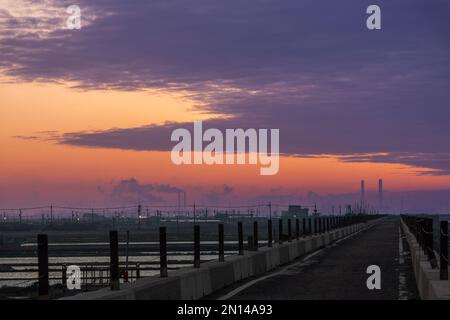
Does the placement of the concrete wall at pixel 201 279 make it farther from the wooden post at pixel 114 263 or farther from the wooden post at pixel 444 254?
the wooden post at pixel 444 254

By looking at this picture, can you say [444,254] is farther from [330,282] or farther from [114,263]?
[114,263]

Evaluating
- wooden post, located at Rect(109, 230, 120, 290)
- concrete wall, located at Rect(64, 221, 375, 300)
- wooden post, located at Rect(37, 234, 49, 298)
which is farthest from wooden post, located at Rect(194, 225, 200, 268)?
wooden post, located at Rect(37, 234, 49, 298)

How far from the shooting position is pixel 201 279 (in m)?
17.7

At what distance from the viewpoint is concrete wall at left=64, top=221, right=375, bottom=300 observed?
13741 millimetres

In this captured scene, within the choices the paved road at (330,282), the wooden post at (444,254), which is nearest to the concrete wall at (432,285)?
the wooden post at (444,254)

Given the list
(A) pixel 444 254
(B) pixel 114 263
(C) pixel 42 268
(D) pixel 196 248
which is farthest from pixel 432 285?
(C) pixel 42 268

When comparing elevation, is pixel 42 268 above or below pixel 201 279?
above

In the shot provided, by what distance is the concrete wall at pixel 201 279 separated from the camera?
13.7m

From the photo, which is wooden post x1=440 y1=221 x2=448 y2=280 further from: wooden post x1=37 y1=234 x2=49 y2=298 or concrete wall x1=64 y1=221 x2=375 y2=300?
wooden post x1=37 y1=234 x2=49 y2=298
